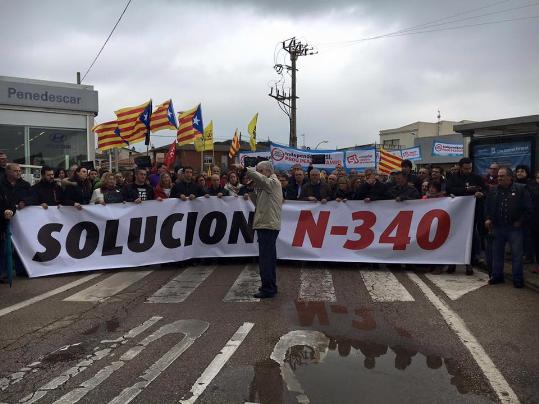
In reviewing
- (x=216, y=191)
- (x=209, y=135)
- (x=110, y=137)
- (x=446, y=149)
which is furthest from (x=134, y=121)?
(x=446, y=149)

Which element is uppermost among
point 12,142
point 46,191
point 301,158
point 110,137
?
point 110,137

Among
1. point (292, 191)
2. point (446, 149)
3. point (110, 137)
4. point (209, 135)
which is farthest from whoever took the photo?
point (446, 149)

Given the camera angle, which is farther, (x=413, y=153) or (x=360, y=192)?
(x=413, y=153)

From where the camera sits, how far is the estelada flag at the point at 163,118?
1592 centimetres

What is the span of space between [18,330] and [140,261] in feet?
11.7

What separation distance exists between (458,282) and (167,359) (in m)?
5.00

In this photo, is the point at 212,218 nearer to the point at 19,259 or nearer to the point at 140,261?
the point at 140,261

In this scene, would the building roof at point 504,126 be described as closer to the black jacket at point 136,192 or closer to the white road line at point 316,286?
the white road line at point 316,286

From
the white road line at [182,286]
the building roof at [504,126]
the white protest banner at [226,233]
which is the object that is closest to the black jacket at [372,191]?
the white protest banner at [226,233]

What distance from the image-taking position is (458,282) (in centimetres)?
772

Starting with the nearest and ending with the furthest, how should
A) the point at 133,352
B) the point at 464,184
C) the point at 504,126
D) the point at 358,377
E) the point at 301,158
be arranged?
the point at 358,377
the point at 133,352
the point at 464,184
the point at 504,126
the point at 301,158

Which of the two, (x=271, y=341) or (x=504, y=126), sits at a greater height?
(x=504, y=126)

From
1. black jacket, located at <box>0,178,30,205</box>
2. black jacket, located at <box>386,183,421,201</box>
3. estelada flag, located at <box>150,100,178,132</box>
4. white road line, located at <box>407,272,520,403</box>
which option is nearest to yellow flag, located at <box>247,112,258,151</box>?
estelada flag, located at <box>150,100,178,132</box>

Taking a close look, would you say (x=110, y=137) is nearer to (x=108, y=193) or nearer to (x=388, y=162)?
(x=108, y=193)
